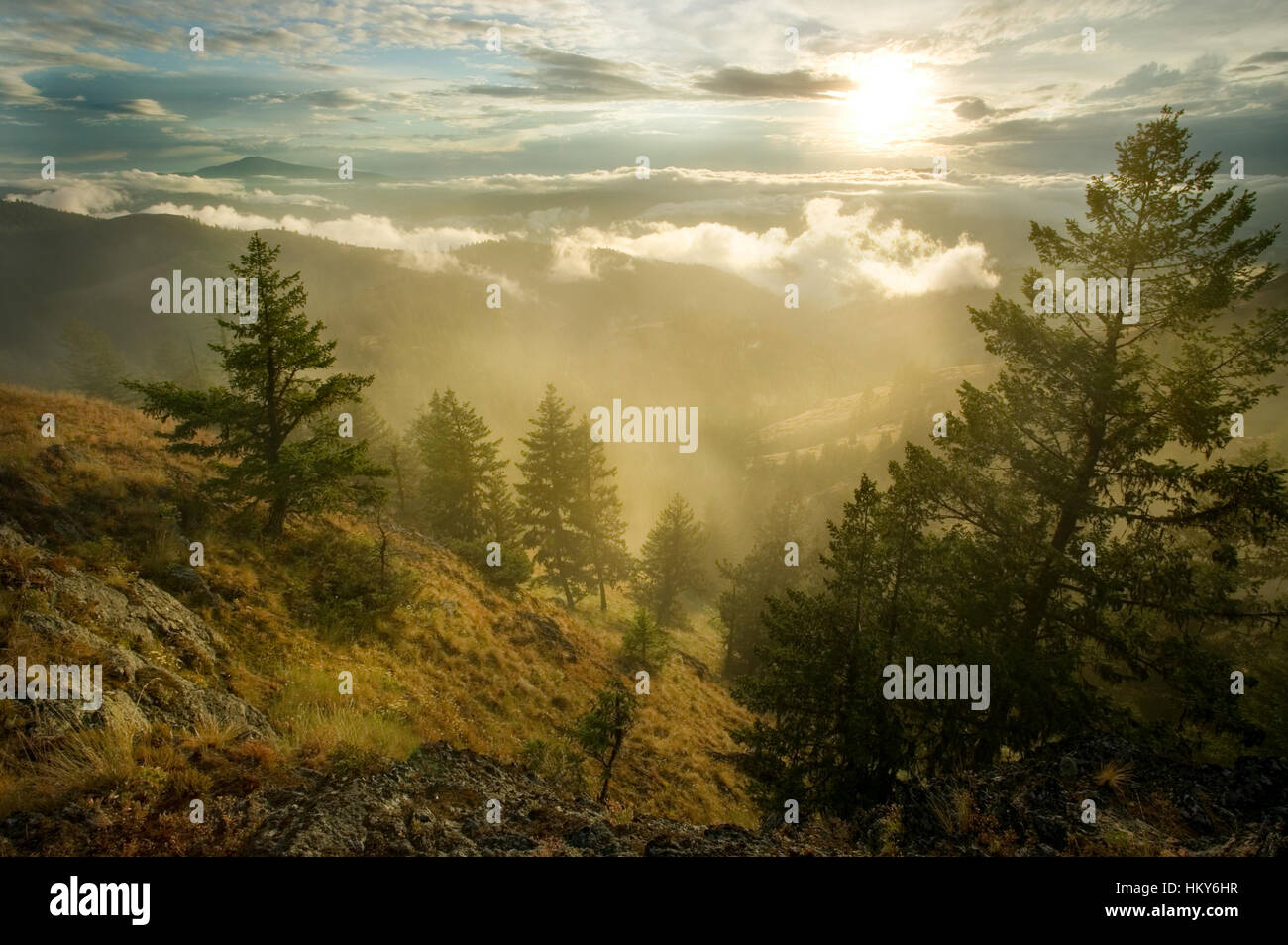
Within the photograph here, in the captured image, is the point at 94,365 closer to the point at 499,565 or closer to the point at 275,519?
the point at 499,565

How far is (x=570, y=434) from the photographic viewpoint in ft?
112

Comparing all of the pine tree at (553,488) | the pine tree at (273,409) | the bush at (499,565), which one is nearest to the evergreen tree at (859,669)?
the pine tree at (273,409)

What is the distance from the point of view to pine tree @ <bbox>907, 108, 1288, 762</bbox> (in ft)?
33.4

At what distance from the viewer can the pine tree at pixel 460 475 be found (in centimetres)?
3128

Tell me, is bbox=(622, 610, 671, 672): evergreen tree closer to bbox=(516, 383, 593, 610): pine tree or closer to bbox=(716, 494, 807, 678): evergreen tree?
bbox=(516, 383, 593, 610): pine tree

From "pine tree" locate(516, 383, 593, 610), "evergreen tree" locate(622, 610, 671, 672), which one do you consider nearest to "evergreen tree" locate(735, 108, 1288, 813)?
"evergreen tree" locate(622, 610, 671, 672)

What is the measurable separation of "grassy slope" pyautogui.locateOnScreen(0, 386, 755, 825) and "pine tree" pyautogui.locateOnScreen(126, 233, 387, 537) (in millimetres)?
1975

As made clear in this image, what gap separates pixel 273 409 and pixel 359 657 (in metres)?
6.98

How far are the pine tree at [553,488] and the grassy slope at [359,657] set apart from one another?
10.2 meters

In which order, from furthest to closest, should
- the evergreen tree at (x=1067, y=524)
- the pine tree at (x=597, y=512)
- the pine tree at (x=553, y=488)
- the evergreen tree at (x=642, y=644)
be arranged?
the pine tree at (x=597, y=512)
the pine tree at (x=553, y=488)
the evergreen tree at (x=642, y=644)
the evergreen tree at (x=1067, y=524)

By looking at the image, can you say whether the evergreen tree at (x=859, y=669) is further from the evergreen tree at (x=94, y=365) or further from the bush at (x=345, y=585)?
the evergreen tree at (x=94, y=365)

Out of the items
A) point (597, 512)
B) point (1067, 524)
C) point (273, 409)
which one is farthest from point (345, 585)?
point (597, 512)
